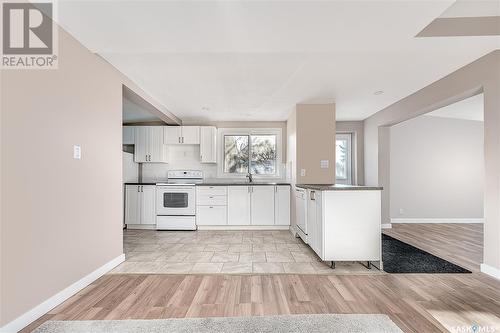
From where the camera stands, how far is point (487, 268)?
2.71 meters

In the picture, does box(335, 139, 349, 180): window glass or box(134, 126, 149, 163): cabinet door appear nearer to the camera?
box(134, 126, 149, 163): cabinet door

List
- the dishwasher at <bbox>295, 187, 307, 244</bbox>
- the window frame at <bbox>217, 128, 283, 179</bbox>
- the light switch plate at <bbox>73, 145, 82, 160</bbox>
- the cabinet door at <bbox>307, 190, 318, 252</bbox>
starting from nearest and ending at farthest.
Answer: the light switch plate at <bbox>73, 145, 82, 160</bbox> < the cabinet door at <bbox>307, 190, 318, 252</bbox> < the dishwasher at <bbox>295, 187, 307, 244</bbox> < the window frame at <bbox>217, 128, 283, 179</bbox>

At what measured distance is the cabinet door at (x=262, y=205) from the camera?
4969 millimetres

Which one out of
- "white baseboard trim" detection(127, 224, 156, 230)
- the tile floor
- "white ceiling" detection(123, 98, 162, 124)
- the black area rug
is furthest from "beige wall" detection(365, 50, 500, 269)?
"white baseboard trim" detection(127, 224, 156, 230)

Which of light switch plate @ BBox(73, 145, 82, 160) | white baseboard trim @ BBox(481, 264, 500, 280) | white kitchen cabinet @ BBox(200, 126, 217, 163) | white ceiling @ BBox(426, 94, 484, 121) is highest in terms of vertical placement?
white ceiling @ BBox(426, 94, 484, 121)

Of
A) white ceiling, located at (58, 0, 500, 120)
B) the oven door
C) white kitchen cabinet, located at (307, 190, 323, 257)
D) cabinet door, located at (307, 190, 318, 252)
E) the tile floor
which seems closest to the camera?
white ceiling, located at (58, 0, 500, 120)

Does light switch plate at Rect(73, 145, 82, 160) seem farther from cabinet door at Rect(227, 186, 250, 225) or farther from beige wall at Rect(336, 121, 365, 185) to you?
beige wall at Rect(336, 121, 365, 185)

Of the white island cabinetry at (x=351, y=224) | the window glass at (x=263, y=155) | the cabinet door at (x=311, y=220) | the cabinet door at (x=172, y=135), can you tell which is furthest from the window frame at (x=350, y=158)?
the cabinet door at (x=172, y=135)

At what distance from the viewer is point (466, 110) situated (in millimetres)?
5133

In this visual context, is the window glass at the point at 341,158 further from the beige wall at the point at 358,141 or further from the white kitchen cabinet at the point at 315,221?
the white kitchen cabinet at the point at 315,221

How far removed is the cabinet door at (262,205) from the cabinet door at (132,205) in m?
2.23

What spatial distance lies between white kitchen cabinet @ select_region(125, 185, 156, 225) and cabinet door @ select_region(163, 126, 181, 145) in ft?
3.43

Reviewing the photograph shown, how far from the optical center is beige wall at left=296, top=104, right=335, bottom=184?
14.5 feet

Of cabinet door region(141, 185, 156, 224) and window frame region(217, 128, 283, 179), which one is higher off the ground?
window frame region(217, 128, 283, 179)
